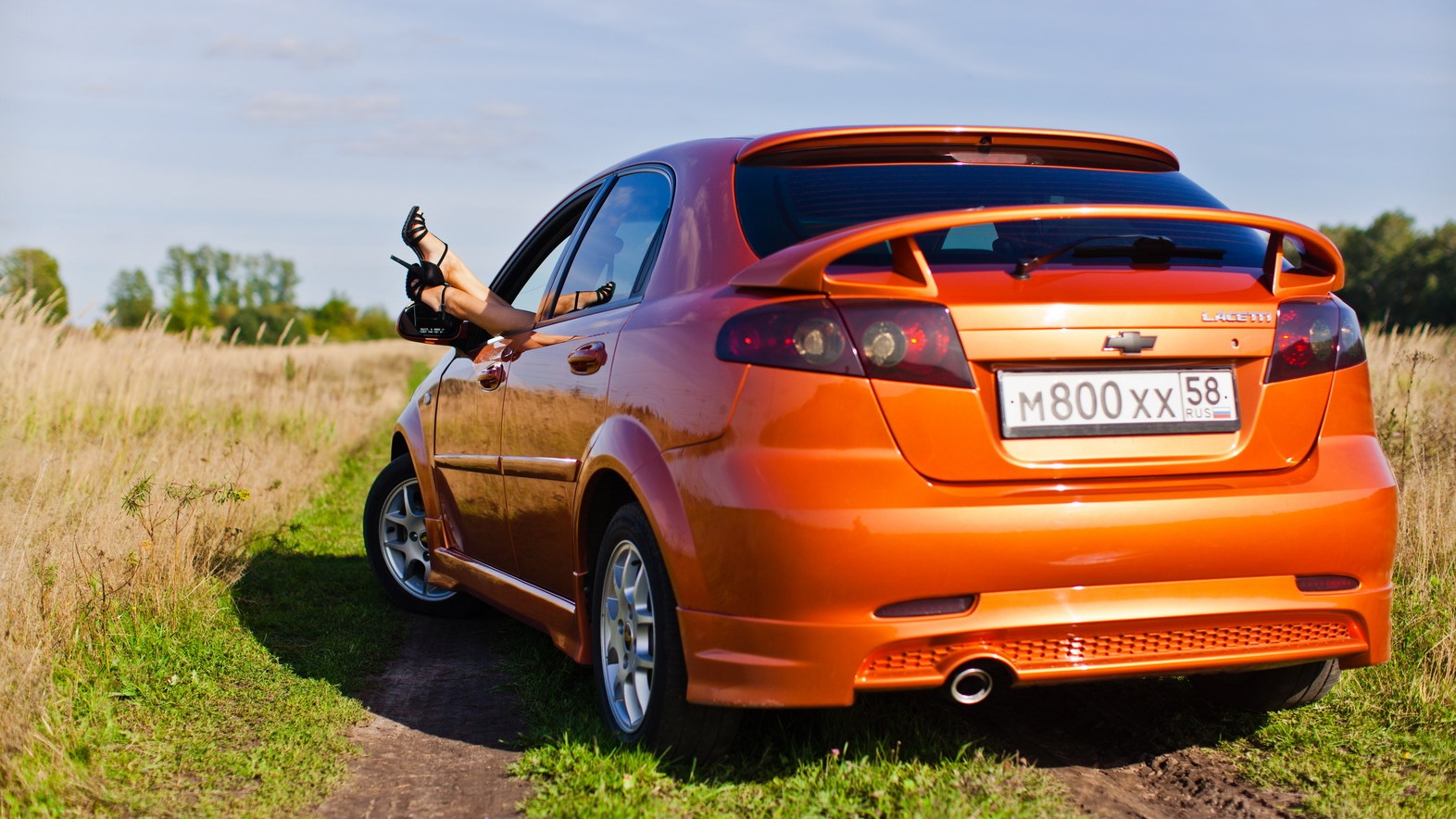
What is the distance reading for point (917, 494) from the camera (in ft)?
9.77

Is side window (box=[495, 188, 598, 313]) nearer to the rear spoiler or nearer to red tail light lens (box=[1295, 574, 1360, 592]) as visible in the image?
the rear spoiler

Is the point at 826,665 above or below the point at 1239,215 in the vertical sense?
below

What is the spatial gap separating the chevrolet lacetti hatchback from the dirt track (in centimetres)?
45

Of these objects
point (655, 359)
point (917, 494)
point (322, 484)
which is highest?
point (655, 359)

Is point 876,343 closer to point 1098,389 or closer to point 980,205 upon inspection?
point 1098,389

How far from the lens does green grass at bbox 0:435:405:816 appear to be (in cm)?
356

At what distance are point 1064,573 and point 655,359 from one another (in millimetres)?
1197

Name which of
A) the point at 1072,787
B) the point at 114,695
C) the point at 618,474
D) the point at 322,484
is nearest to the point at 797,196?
the point at 618,474

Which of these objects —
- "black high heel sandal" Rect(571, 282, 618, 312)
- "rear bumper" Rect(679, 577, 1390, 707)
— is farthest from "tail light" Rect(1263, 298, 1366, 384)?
"black high heel sandal" Rect(571, 282, 618, 312)

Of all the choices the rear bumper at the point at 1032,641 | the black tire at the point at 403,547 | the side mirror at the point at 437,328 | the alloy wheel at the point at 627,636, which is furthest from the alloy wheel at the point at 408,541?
the rear bumper at the point at 1032,641

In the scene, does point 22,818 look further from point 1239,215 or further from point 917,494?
point 1239,215

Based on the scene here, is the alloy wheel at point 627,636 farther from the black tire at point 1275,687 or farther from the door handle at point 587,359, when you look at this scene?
the black tire at point 1275,687

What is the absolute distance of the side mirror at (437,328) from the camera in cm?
523

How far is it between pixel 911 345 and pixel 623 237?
154 cm
